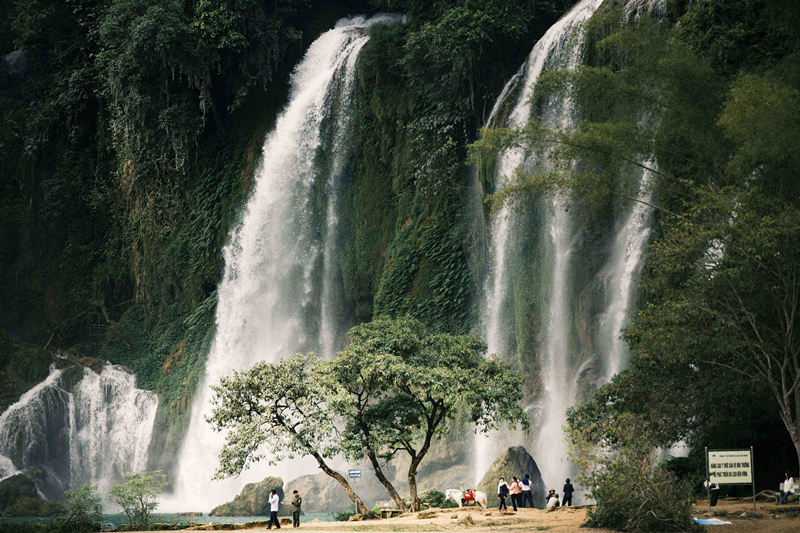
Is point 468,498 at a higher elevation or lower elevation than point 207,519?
higher

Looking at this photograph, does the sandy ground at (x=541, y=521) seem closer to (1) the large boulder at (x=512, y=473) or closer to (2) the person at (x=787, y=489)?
(2) the person at (x=787, y=489)

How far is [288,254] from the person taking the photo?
30.3 metres

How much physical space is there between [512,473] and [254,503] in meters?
7.48

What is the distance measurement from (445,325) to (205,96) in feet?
41.1

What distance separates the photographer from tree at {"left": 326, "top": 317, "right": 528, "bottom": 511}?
17.6 m

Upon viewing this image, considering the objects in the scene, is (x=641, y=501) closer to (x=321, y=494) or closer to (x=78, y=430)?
(x=321, y=494)

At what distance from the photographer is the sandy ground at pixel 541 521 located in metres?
13.0

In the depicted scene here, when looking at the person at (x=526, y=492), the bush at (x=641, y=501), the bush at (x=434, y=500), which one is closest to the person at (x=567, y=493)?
the person at (x=526, y=492)

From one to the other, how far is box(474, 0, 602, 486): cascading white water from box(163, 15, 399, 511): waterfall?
20.2 ft

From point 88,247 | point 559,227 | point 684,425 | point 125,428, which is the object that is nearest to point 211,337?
point 125,428

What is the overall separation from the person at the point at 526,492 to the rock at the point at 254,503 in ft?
24.0

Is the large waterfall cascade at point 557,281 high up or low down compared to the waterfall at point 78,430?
up

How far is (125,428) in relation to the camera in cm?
→ 3139

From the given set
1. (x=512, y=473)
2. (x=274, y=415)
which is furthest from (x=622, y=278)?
(x=274, y=415)
